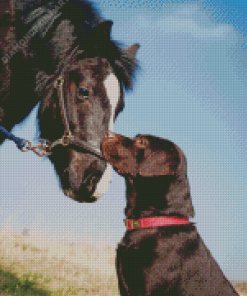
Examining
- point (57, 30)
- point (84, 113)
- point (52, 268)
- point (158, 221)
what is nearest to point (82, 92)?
point (84, 113)

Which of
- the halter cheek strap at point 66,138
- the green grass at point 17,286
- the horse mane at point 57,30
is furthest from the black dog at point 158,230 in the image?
the green grass at point 17,286

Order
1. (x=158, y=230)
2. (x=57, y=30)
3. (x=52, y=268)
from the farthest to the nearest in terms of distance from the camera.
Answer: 1. (x=52, y=268)
2. (x=57, y=30)
3. (x=158, y=230)

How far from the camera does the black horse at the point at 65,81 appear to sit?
3094mm

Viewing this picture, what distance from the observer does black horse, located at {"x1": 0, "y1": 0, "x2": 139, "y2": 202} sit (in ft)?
10.2

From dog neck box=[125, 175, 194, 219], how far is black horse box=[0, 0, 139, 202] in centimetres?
69

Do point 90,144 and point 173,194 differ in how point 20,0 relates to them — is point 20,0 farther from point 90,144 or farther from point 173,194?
point 173,194

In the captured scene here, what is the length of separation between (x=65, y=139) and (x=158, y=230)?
1.49m

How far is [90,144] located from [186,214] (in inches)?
49.8

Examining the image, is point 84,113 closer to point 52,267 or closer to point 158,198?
point 158,198

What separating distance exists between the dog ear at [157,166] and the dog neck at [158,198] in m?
0.05

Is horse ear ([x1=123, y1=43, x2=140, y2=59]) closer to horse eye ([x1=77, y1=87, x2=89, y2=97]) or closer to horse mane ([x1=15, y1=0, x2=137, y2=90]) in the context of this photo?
horse mane ([x1=15, y1=0, x2=137, y2=90])

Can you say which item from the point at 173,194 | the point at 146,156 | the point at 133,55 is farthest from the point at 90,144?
the point at 133,55

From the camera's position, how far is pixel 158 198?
2270mm

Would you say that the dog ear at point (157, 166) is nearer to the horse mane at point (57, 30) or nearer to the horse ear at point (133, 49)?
the horse mane at point (57, 30)
